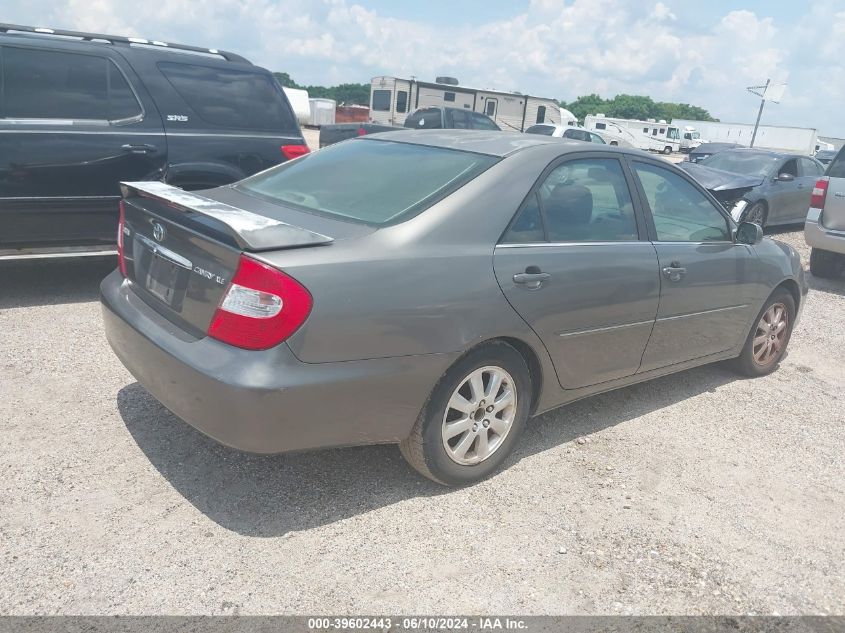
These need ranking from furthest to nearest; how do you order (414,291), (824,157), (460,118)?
(824,157), (460,118), (414,291)

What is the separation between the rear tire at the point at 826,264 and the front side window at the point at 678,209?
5710 mm

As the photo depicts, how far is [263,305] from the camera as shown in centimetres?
255

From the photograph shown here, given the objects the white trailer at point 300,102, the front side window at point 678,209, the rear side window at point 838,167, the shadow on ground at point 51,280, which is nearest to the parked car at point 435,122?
the rear side window at point 838,167

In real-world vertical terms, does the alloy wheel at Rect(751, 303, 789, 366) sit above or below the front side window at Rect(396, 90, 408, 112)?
below

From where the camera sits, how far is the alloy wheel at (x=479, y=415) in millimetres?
3096

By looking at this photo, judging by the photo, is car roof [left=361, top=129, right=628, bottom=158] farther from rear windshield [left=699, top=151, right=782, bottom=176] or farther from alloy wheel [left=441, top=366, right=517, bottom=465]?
rear windshield [left=699, top=151, right=782, bottom=176]

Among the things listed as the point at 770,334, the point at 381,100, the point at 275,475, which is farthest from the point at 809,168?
the point at 381,100

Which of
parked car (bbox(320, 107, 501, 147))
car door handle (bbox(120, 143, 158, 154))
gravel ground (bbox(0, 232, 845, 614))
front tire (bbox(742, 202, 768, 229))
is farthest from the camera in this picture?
parked car (bbox(320, 107, 501, 147))

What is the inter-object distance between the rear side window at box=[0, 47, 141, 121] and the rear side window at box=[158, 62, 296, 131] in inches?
16.8

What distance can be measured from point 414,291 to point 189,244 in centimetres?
94

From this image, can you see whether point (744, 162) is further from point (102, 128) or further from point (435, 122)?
point (102, 128)

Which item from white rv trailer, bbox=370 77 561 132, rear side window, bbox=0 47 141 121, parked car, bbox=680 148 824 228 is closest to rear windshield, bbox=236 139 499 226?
rear side window, bbox=0 47 141 121

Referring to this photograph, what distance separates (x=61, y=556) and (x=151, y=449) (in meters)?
0.83

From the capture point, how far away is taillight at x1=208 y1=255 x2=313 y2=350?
8.32ft
